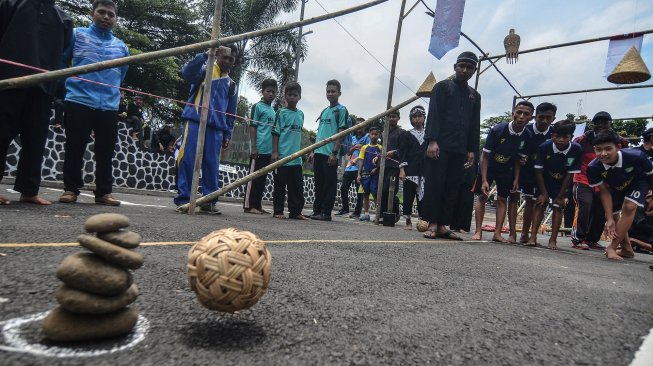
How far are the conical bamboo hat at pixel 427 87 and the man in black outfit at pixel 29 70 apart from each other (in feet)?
16.6

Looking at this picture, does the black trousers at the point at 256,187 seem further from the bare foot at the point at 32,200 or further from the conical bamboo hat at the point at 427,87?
the bare foot at the point at 32,200

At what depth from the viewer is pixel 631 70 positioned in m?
7.68

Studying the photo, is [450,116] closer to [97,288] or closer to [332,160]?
[332,160]

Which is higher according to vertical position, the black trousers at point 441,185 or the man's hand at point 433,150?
the man's hand at point 433,150

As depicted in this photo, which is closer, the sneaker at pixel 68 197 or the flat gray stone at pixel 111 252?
the flat gray stone at pixel 111 252

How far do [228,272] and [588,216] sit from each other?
23.2ft

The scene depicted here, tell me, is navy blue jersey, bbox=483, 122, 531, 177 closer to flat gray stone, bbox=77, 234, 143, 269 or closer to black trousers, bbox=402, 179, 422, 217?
black trousers, bbox=402, 179, 422, 217

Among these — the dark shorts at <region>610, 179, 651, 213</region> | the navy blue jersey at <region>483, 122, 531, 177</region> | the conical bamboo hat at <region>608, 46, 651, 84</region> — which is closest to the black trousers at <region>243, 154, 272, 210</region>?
the navy blue jersey at <region>483, 122, 531, 177</region>

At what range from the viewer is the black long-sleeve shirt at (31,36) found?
3352mm

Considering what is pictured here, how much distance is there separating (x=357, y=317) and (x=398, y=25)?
6.44 metres

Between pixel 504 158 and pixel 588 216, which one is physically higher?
pixel 504 158

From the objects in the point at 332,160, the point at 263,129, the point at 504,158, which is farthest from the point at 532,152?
the point at 263,129

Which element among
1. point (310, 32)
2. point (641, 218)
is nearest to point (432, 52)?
point (641, 218)

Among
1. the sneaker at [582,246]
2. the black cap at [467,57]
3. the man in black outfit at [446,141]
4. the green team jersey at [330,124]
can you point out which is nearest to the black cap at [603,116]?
the sneaker at [582,246]
